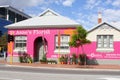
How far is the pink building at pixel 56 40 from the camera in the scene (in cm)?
3975

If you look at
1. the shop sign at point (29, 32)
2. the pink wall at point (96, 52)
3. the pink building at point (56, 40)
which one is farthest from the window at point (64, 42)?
the shop sign at point (29, 32)

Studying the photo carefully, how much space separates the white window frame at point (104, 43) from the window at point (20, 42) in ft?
31.5

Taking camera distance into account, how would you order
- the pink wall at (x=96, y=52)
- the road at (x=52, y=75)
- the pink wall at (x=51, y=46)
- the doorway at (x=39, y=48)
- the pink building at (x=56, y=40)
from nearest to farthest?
the road at (x=52, y=75)
the pink wall at (x=96, y=52)
the pink wall at (x=51, y=46)
the pink building at (x=56, y=40)
the doorway at (x=39, y=48)

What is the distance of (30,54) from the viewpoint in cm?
4212

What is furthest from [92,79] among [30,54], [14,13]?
[14,13]

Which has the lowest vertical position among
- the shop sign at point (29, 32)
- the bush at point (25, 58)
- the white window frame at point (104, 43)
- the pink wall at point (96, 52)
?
the bush at point (25, 58)

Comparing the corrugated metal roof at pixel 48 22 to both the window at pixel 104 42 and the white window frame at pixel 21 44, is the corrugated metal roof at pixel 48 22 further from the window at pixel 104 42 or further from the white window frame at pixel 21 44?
the window at pixel 104 42

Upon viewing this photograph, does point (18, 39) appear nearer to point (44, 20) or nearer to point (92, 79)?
point (44, 20)

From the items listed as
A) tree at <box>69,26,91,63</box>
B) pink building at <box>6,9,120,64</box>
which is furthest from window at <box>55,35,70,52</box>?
tree at <box>69,26,91,63</box>

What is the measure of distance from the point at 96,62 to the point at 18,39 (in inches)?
A: 422

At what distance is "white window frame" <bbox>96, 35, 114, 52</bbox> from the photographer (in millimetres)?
39844

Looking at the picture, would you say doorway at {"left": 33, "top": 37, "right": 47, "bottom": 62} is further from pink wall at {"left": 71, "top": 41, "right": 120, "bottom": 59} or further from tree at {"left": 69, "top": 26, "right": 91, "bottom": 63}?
tree at {"left": 69, "top": 26, "right": 91, "bottom": 63}

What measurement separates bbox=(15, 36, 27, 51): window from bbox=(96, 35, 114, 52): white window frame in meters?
9.62

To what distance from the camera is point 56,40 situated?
4138 cm
